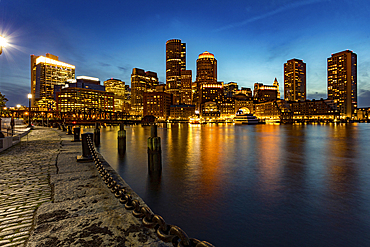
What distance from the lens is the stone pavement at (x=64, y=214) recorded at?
3.83 m

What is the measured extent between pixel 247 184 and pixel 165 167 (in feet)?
24.4

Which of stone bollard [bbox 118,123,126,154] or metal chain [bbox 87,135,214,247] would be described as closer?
metal chain [bbox 87,135,214,247]

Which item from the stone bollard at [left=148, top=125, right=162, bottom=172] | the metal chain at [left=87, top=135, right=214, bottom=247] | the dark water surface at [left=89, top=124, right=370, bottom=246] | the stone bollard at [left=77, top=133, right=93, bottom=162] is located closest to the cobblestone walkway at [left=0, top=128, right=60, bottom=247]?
the stone bollard at [left=77, top=133, right=93, bottom=162]

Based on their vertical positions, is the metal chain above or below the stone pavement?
above

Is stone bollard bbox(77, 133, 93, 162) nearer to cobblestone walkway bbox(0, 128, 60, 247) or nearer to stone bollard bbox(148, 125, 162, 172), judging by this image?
cobblestone walkway bbox(0, 128, 60, 247)

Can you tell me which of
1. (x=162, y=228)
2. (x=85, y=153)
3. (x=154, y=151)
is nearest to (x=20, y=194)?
(x=85, y=153)

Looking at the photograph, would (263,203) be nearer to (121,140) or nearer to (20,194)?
(20,194)

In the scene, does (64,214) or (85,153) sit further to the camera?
(85,153)

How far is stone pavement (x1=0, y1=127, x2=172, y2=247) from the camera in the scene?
3828 millimetres

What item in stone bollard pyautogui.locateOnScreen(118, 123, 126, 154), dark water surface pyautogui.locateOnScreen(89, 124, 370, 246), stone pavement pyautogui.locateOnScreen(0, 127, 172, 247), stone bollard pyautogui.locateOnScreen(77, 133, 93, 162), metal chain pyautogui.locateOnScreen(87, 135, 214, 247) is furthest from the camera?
stone bollard pyautogui.locateOnScreen(118, 123, 126, 154)

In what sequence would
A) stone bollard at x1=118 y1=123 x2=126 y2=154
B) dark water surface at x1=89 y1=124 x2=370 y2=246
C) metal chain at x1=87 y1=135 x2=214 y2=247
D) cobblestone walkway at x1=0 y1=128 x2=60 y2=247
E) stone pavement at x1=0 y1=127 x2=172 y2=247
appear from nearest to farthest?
metal chain at x1=87 y1=135 x2=214 y2=247 < stone pavement at x1=0 y1=127 x2=172 y2=247 < cobblestone walkway at x1=0 y1=128 x2=60 y2=247 < dark water surface at x1=89 y1=124 x2=370 y2=246 < stone bollard at x1=118 y1=123 x2=126 y2=154

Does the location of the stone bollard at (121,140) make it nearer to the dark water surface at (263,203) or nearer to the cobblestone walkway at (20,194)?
the dark water surface at (263,203)

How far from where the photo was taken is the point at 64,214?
4.80 metres

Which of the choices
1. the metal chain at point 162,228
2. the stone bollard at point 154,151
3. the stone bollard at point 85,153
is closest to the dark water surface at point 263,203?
the stone bollard at point 154,151
